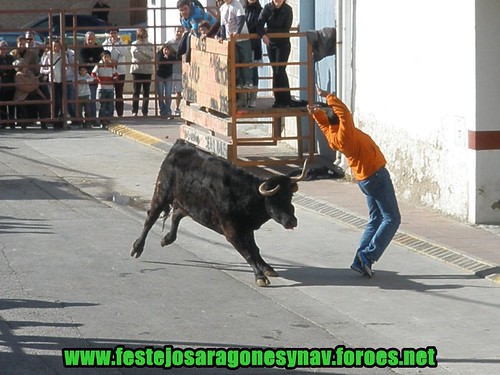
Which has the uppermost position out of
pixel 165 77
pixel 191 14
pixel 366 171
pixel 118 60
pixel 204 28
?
pixel 191 14

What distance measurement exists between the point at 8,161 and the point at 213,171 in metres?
7.87

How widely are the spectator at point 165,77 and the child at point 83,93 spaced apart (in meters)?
1.37

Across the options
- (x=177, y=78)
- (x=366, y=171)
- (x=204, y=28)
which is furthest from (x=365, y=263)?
(x=177, y=78)

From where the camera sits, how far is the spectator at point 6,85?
73.2 feet

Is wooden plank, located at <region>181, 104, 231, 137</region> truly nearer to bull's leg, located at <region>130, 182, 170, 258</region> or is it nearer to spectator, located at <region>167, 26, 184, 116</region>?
spectator, located at <region>167, 26, 184, 116</region>

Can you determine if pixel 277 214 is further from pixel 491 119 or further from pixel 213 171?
pixel 491 119

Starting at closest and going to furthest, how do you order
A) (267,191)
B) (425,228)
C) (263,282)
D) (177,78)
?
(267,191)
(263,282)
(425,228)
(177,78)

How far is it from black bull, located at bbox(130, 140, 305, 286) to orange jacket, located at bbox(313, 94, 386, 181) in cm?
54

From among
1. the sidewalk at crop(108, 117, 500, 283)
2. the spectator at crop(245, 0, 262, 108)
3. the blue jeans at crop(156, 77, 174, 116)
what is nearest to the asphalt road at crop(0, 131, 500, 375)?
the sidewalk at crop(108, 117, 500, 283)

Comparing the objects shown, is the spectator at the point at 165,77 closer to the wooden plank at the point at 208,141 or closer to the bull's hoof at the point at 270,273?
the wooden plank at the point at 208,141

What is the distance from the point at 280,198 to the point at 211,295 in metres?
1.08

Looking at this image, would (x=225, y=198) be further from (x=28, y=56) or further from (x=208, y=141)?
(x=28, y=56)

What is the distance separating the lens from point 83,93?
22750 mm

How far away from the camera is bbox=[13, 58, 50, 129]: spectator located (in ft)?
73.3
